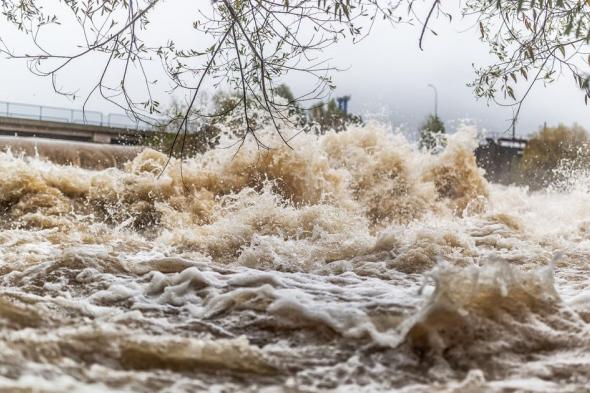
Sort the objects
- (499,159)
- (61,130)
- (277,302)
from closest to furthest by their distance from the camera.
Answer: (277,302)
(61,130)
(499,159)

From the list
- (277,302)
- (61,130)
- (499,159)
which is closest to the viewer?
(277,302)

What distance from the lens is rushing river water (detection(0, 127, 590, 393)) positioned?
250 centimetres

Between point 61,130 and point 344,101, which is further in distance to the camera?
point 344,101

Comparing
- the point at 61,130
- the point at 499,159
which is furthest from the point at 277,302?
the point at 499,159

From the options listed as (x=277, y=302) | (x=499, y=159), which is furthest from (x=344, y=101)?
(x=277, y=302)

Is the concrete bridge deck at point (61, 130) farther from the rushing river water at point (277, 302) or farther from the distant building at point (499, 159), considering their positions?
the rushing river water at point (277, 302)

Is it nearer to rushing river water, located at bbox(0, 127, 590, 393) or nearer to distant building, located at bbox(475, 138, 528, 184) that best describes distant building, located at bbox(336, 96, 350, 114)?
distant building, located at bbox(475, 138, 528, 184)

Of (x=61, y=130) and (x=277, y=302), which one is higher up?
(x=61, y=130)

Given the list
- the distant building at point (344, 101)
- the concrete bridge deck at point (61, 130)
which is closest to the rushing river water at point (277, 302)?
the concrete bridge deck at point (61, 130)

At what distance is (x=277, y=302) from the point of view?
3459mm

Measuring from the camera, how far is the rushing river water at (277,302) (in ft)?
8.19

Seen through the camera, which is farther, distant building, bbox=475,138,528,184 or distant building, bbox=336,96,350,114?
distant building, bbox=336,96,350,114

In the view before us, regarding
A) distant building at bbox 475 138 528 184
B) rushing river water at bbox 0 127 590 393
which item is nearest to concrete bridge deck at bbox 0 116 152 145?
distant building at bbox 475 138 528 184

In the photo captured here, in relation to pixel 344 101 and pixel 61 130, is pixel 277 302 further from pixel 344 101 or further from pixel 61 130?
pixel 344 101
